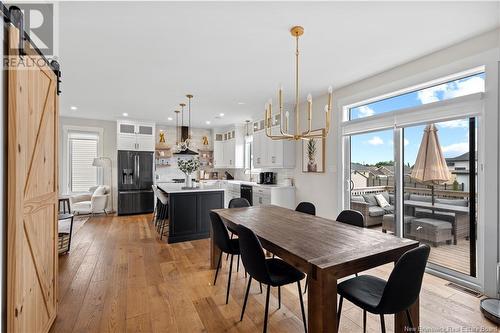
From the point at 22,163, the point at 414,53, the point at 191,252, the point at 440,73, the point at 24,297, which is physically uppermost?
the point at 414,53

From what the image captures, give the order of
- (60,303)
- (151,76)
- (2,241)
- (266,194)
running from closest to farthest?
(2,241)
(60,303)
(151,76)
(266,194)

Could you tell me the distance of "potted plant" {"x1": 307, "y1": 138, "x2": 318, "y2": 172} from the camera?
188 inches

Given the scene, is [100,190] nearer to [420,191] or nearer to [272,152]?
[272,152]

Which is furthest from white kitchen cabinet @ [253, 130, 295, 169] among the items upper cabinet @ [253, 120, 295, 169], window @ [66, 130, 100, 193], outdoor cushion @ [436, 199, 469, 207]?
window @ [66, 130, 100, 193]

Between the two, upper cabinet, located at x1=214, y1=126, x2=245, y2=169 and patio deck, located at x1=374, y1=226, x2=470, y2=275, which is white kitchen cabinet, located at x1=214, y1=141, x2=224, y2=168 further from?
patio deck, located at x1=374, y1=226, x2=470, y2=275

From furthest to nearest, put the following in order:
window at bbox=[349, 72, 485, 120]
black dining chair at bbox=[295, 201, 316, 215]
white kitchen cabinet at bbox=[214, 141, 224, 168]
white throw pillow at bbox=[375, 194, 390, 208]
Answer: white kitchen cabinet at bbox=[214, 141, 224, 168] < white throw pillow at bbox=[375, 194, 390, 208] < black dining chair at bbox=[295, 201, 316, 215] < window at bbox=[349, 72, 485, 120]

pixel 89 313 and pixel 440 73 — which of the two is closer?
pixel 89 313

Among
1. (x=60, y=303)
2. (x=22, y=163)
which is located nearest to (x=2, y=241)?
(x=22, y=163)

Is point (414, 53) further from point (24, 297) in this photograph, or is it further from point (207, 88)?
point (24, 297)

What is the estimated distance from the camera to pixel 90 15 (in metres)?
2.18

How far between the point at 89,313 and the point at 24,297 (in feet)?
3.02

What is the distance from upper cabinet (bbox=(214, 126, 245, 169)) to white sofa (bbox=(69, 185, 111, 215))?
3391 mm

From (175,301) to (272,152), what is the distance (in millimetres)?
3820

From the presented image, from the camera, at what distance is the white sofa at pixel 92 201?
20.2 ft
